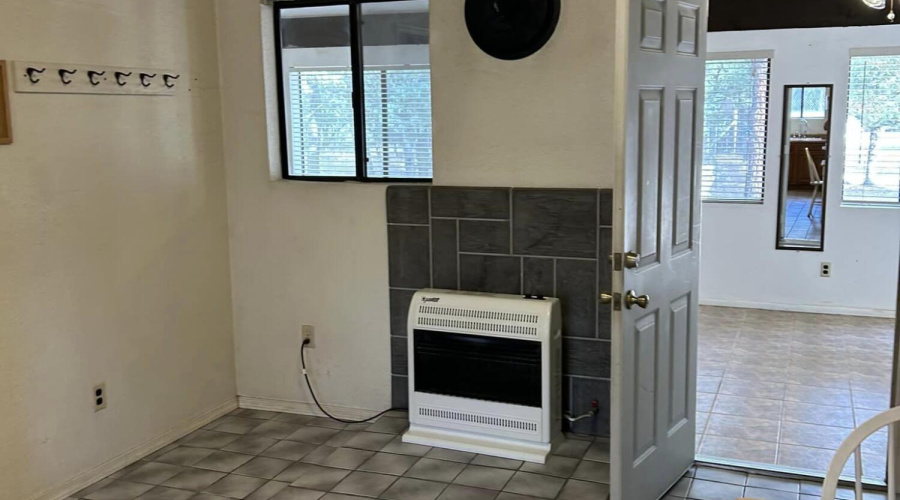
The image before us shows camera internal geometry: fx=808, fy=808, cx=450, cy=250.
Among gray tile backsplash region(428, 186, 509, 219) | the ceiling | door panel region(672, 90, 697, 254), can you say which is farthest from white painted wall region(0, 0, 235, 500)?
the ceiling

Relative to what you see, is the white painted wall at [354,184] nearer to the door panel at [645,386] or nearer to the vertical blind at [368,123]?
the vertical blind at [368,123]

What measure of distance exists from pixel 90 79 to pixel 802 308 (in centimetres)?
517

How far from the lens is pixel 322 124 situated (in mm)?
3861

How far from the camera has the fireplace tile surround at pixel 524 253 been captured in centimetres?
335

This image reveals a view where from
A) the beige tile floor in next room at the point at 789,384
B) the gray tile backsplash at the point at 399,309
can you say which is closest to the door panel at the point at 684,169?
the beige tile floor in next room at the point at 789,384

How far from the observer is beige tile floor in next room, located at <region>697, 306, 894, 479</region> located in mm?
3551

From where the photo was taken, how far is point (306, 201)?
3797 mm

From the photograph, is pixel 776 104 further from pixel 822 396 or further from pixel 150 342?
pixel 150 342

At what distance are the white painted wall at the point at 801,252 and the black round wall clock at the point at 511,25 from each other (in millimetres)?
3360

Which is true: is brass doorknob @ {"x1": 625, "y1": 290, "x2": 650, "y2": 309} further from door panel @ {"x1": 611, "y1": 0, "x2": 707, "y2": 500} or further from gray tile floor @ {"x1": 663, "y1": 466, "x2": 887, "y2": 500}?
gray tile floor @ {"x1": 663, "y1": 466, "x2": 887, "y2": 500}

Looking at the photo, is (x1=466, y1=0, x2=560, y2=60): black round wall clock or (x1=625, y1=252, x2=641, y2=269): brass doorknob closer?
(x1=625, y1=252, x2=641, y2=269): brass doorknob

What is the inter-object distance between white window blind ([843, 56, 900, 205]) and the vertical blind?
12.2ft

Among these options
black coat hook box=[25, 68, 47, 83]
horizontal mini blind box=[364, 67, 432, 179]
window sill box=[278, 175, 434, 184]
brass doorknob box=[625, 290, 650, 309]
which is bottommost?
brass doorknob box=[625, 290, 650, 309]

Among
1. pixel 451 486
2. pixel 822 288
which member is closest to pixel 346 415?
pixel 451 486
